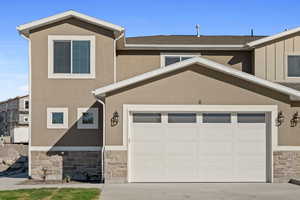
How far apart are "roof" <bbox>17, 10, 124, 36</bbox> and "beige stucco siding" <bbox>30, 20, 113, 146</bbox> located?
28 cm

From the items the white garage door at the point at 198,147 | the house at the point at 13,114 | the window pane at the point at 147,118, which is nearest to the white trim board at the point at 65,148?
the white garage door at the point at 198,147

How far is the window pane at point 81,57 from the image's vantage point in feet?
59.7

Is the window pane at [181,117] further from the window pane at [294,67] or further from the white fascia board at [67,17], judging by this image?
the window pane at [294,67]

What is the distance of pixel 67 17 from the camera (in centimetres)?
1825

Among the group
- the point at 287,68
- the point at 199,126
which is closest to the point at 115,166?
the point at 199,126

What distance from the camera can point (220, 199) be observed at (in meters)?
11.9

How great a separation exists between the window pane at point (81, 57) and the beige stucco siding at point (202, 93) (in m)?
3.09

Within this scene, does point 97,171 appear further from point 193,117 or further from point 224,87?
point 224,87

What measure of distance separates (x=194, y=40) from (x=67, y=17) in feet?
22.3

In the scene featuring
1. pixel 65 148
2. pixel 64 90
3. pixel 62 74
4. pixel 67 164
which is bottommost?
pixel 67 164

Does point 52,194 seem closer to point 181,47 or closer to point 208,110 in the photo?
point 208,110

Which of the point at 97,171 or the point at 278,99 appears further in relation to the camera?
the point at 97,171

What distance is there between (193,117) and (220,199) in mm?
4565

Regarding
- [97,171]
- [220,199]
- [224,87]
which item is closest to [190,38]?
[224,87]
